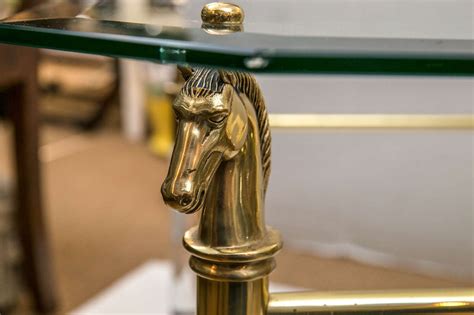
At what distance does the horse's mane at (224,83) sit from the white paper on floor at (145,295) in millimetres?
759

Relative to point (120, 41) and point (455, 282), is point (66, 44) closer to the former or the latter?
point (120, 41)

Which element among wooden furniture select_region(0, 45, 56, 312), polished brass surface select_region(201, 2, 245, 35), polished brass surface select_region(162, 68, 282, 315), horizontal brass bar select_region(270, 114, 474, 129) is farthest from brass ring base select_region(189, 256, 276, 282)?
wooden furniture select_region(0, 45, 56, 312)

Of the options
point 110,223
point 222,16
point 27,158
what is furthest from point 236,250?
point 110,223

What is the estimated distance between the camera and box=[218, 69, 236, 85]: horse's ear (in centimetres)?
31

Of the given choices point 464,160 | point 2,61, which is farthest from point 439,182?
point 2,61

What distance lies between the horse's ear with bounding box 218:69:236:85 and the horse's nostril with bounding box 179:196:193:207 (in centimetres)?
6

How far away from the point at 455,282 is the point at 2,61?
1.02 metres

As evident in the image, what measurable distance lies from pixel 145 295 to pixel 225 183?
103cm

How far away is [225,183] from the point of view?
13.8 inches

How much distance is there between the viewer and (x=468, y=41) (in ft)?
0.94

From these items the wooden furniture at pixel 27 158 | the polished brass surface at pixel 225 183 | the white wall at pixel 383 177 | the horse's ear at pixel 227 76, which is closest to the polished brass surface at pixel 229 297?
the polished brass surface at pixel 225 183

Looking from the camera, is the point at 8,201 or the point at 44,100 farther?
the point at 44,100

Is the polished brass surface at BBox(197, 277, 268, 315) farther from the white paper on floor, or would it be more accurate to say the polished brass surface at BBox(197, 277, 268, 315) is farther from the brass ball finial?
the white paper on floor

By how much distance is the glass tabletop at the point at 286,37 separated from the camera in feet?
0.81
